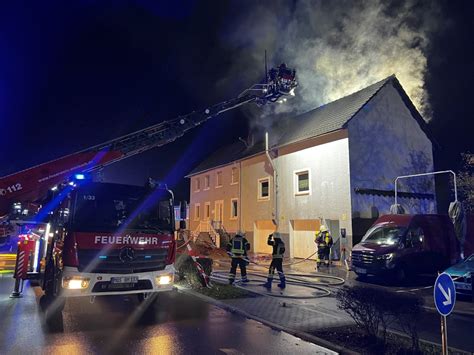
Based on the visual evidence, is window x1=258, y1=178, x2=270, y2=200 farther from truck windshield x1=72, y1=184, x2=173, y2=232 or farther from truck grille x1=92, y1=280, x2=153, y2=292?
truck grille x1=92, y1=280, x2=153, y2=292

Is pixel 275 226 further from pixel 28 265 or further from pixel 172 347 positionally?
pixel 172 347

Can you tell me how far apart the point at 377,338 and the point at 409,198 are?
51.5ft

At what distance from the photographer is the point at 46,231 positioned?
31.2 ft

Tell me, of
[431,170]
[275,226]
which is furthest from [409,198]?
[275,226]

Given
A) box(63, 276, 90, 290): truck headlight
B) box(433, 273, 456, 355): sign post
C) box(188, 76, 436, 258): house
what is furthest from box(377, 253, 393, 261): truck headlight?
box(63, 276, 90, 290): truck headlight

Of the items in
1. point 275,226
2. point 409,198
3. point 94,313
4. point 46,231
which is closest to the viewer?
point 94,313

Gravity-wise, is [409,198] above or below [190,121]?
below

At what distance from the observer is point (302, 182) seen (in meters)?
21.4

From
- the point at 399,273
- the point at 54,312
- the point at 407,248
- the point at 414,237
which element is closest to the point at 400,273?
Answer: the point at 399,273

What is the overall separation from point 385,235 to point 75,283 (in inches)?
409

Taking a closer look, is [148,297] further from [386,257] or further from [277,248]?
[386,257]

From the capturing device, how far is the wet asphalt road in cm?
564

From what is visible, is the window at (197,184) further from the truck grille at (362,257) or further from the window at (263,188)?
the truck grille at (362,257)

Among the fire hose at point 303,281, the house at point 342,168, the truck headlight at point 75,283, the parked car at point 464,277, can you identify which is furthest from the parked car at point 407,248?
the truck headlight at point 75,283
